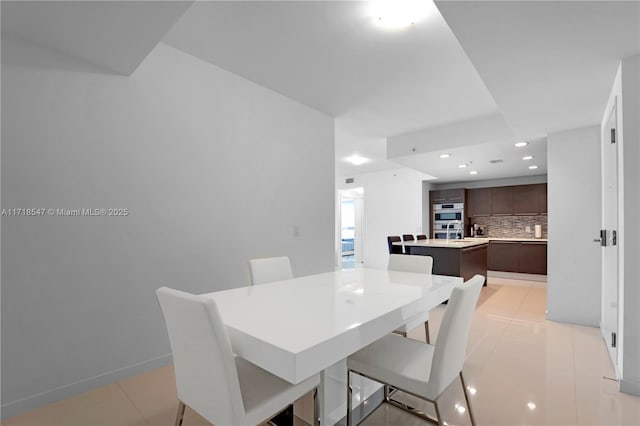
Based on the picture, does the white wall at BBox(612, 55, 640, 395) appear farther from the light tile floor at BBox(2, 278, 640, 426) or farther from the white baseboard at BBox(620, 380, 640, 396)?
the light tile floor at BBox(2, 278, 640, 426)

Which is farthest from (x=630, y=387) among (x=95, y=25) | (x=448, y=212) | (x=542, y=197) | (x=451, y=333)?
(x=448, y=212)

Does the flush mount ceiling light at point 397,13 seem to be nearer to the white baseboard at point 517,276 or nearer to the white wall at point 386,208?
the white wall at point 386,208

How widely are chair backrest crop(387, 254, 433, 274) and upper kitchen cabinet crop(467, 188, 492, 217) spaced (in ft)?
19.6

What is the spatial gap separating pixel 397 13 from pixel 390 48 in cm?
45

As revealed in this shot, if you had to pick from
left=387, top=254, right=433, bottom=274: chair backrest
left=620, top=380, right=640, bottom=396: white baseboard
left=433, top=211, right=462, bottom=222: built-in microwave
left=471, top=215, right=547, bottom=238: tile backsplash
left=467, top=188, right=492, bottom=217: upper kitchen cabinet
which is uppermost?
left=467, top=188, right=492, bottom=217: upper kitchen cabinet

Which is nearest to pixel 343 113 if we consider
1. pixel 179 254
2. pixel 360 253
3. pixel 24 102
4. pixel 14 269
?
pixel 179 254

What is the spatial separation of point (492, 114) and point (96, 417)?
197 inches

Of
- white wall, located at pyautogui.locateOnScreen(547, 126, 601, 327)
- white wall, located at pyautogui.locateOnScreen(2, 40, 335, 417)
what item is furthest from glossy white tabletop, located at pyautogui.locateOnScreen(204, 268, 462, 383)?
white wall, located at pyautogui.locateOnScreen(547, 126, 601, 327)

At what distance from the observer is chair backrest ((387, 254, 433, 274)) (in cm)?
266

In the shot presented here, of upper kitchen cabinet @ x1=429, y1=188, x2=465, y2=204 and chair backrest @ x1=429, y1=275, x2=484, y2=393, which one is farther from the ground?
upper kitchen cabinet @ x1=429, y1=188, x2=465, y2=204

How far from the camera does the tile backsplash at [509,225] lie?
7.44 meters

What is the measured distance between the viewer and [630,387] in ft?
7.20

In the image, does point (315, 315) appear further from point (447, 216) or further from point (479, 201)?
point (479, 201)

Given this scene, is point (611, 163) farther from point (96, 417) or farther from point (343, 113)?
point (96, 417)
